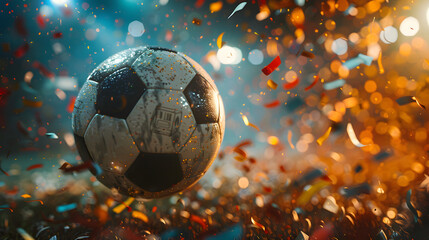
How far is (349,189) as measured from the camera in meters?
3.07

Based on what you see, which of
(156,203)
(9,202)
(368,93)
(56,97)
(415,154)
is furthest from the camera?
(368,93)

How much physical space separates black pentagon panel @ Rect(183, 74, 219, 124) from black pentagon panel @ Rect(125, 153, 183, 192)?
1.30 feet

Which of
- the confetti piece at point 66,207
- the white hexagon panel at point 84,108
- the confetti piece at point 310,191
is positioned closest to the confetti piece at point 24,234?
the confetti piece at point 66,207

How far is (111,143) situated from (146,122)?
33cm

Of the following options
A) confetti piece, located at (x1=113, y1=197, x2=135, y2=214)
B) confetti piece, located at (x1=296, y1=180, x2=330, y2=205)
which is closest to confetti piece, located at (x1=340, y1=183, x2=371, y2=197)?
confetti piece, located at (x1=296, y1=180, x2=330, y2=205)

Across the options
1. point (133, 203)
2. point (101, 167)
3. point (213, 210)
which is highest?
point (101, 167)

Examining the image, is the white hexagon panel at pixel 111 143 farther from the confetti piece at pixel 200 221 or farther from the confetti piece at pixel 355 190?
the confetti piece at pixel 355 190

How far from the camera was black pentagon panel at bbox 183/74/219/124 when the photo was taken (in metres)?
1.95

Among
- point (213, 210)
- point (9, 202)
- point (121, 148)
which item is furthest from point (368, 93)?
point (9, 202)

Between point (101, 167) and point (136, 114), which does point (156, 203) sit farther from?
point (136, 114)

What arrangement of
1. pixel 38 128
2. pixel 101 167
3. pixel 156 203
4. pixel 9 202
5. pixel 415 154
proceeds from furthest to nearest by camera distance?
pixel 38 128, pixel 415 154, pixel 156 203, pixel 9 202, pixel 101 167

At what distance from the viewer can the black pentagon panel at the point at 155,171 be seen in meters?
1.86

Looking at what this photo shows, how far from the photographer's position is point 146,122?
1803 mm

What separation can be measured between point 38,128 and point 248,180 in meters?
4.55
